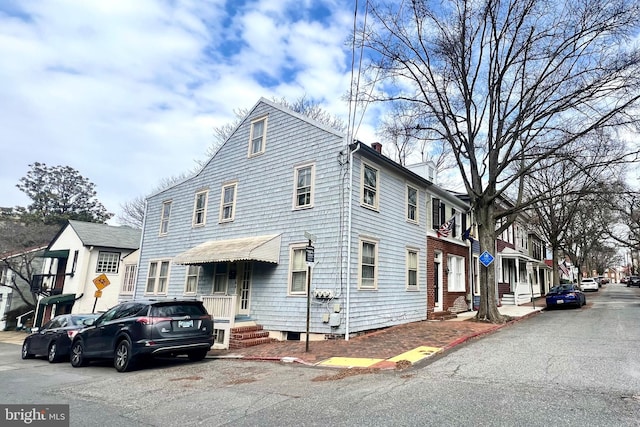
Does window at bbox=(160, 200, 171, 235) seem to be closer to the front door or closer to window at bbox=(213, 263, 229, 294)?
window at bbox=(213, 263, 229, 294)

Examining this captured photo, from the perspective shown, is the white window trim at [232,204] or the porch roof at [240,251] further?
the white window trim at [232,204]

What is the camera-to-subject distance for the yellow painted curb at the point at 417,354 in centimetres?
882

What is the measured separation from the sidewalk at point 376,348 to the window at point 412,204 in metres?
4.63

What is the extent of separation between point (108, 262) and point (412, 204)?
22.2 metres

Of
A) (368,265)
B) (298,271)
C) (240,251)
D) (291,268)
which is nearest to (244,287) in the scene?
(240,251)

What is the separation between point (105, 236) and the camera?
2853 centimetres

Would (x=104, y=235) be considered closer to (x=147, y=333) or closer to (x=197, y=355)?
(x=197, y=355)

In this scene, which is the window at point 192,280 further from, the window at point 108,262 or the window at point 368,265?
the window at point 108,262

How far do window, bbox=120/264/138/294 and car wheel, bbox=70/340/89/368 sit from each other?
408 inches

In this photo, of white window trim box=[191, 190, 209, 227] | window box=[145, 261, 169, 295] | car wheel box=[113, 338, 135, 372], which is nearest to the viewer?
car wheel box=[113, 338, 135, 372]

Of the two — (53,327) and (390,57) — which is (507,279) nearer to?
(390,57)

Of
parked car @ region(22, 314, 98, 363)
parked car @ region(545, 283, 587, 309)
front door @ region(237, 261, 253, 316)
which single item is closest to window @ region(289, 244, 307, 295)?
front door @ region(237, 261, 253, 316)

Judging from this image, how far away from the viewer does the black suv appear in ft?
30.2

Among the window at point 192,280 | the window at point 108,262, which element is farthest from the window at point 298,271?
the window at point 108,262
